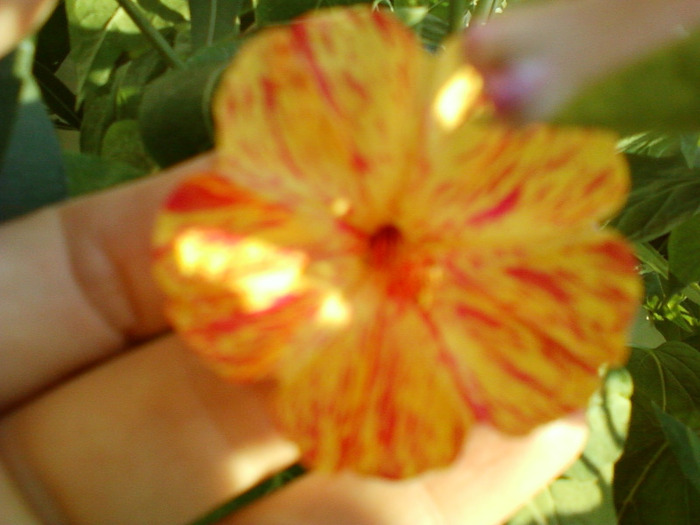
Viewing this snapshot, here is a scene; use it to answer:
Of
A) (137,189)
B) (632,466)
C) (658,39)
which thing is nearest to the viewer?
(658,39)

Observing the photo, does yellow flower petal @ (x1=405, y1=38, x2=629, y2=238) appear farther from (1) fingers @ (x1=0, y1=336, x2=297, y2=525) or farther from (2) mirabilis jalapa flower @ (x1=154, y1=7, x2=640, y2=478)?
(1) fingers @ (x1=0, y1=336, x2=297, y2=525)

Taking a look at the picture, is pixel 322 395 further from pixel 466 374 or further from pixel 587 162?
pixel 587 162

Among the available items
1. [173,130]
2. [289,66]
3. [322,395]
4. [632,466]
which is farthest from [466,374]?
[632,466]

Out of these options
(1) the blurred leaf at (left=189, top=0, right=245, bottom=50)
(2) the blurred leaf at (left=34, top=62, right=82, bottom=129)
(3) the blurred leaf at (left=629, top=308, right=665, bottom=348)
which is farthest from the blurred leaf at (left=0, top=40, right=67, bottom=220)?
(3) the blurred leaf at (left=629, top=308, right=665, bottom=348)

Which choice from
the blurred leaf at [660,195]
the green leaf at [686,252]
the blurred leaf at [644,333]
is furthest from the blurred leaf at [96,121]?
the blurred leaf at [644,333]

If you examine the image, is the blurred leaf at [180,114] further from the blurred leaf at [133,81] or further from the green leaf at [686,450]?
the green leaf at [686,450]

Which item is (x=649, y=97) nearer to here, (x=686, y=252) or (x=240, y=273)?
(x=240, y=273)
